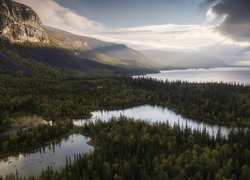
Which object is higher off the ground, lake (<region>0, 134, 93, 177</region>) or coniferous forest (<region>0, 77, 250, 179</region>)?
coniferous forest (<region>0, 77, 250, 179</region>)

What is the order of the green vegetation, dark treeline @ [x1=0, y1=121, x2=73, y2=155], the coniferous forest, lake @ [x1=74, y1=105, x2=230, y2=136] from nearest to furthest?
the coniferous forest
dark treeline @ [x1=0, y1=121, x2=73, y2=155]
the green vegetation
lake @ [x1=74, y1=105, x2=230, y2=136]

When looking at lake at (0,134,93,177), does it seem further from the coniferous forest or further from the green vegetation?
the green vegetation

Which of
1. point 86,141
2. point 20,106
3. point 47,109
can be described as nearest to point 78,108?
point 47,109

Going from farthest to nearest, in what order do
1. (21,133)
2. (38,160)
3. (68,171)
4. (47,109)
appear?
(47,109) → (21,133) → (38,160) → (68,171)

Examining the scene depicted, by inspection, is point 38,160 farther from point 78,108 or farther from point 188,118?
point 188,118

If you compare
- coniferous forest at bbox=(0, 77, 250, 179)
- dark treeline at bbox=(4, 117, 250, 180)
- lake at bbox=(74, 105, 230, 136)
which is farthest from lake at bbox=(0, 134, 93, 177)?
lake at bbox=(74, 105, 230, 136)

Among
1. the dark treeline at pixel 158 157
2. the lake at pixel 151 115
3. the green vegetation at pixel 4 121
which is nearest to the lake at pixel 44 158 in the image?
the dark treeline at pixel 158 157
